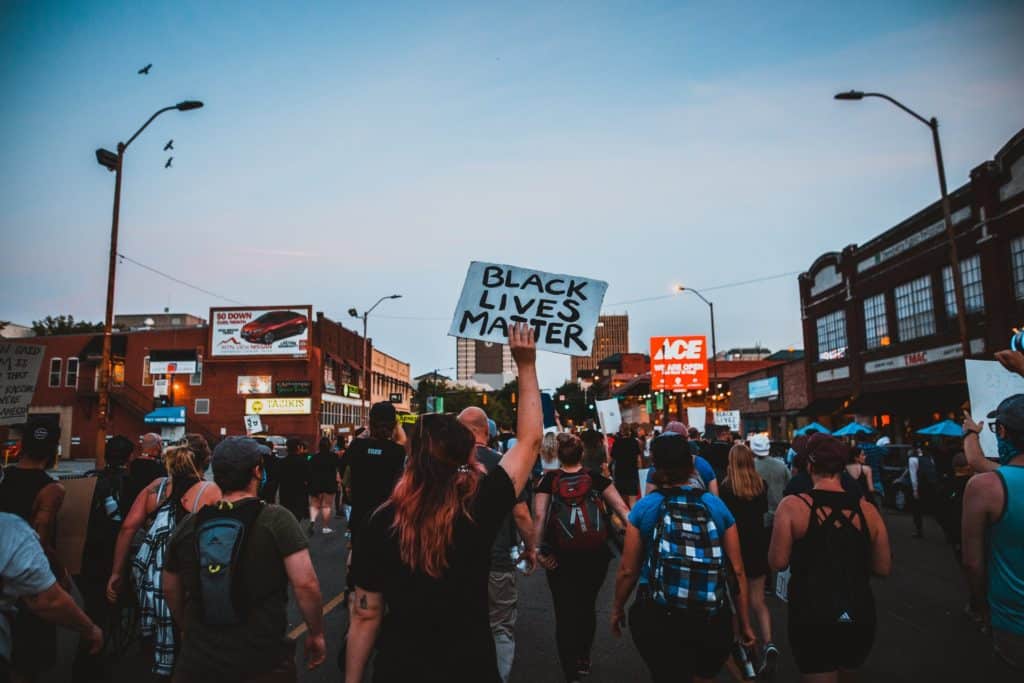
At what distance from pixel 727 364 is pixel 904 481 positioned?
65.0 meters

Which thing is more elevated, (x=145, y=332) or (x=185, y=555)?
(x=145, y=332)

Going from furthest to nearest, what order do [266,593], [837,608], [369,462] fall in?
[369,462]
[837,608]
[266,593]

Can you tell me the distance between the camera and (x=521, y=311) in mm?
4027

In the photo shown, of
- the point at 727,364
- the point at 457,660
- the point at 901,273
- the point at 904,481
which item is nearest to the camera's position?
the point at 457,660

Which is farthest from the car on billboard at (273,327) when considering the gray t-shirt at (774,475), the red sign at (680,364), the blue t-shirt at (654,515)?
the blue t-shirt at (654,515)

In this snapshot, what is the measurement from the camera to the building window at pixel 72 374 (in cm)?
5109

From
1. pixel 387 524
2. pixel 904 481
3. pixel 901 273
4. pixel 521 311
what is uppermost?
pixel 901 273

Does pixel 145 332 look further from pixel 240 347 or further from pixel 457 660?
pixel 457 660

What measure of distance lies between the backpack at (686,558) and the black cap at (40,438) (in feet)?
12.3

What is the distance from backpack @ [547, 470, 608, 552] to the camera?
5.48 m

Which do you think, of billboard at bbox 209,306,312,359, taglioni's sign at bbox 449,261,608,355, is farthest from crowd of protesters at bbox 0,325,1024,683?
billboard at bbox 209,306,312,359

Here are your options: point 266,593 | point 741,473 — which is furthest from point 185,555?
point 741,473

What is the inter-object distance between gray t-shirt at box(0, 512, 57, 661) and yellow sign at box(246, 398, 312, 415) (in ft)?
163

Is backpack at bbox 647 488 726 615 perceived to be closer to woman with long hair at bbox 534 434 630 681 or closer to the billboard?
woman with long hair at bbox 534 434 630 681
